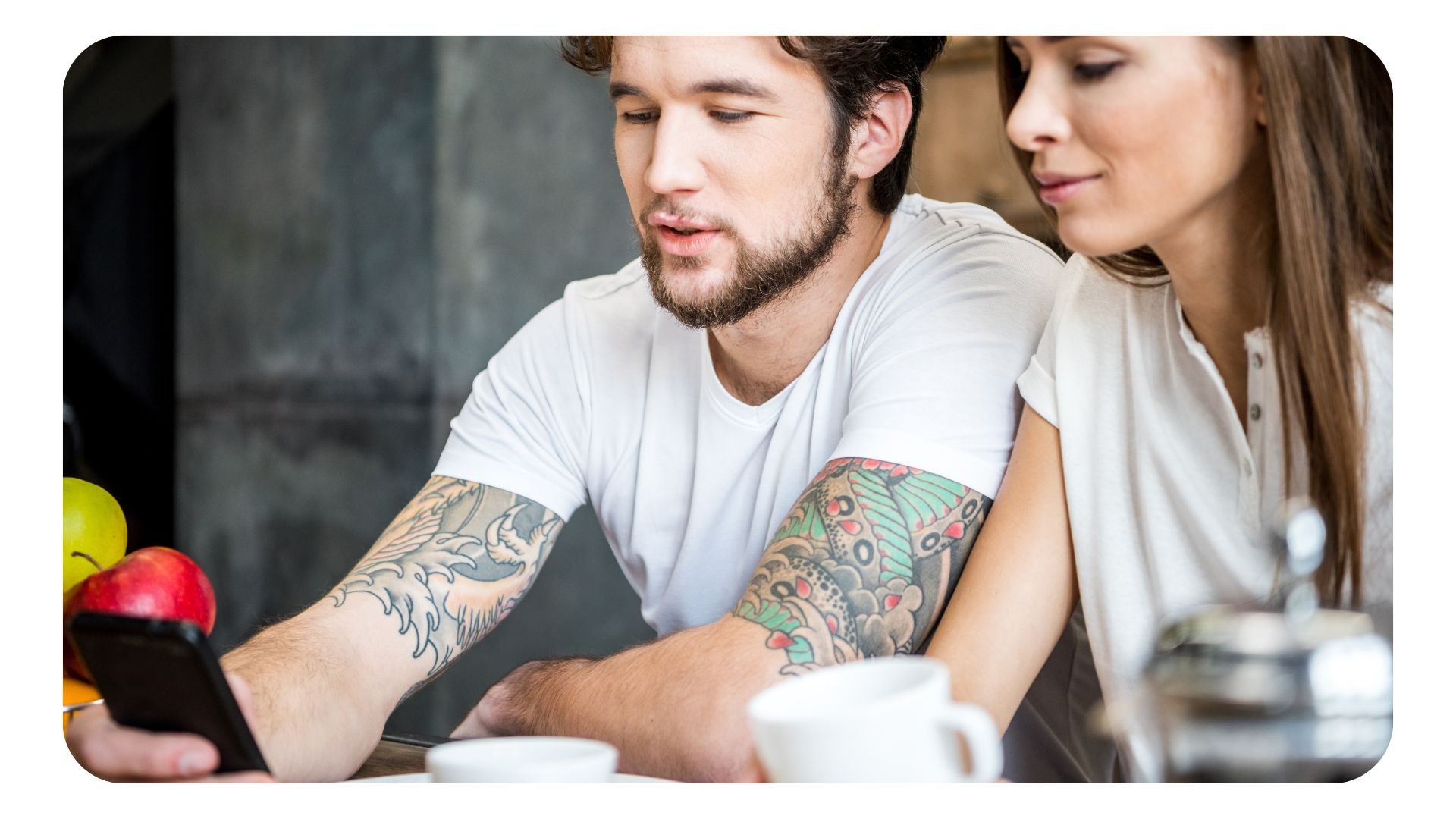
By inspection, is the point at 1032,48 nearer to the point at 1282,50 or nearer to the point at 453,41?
the point at 1282,50

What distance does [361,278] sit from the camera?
1.25 metres

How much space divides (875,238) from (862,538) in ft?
0.98

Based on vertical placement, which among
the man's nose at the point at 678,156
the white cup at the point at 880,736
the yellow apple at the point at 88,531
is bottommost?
the white cup at the point at 880,736

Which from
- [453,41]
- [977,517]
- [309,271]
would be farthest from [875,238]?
[309,271]

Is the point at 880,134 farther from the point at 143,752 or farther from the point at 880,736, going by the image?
the point at 143,752

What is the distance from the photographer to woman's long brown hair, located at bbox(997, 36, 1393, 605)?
2.86ft

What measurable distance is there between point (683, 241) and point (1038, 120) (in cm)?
31

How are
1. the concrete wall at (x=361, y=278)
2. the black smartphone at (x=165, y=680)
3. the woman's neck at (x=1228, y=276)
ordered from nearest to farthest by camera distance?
the black smartphone at (x=165, y=680), the woman's neck at (x=1228, y=276), the concrete wall at (x=361, y=278)

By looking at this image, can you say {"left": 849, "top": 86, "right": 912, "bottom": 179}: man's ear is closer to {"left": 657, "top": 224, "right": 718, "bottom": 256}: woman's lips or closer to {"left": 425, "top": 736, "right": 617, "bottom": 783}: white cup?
{"left": 657, "top": 224, "right": 718, "bottom": 256}: woman's lips

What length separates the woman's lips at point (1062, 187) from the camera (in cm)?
90

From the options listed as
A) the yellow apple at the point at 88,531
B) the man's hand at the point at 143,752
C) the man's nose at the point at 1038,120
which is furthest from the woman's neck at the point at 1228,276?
the yellow apple at the point at 88,531

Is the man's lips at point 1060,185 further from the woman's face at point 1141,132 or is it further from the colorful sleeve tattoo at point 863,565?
the colorful sleeve tattoo at point 863,565

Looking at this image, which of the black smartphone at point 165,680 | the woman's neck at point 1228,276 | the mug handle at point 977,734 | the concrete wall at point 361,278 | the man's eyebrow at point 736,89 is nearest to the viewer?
the mug handle at point 977,734

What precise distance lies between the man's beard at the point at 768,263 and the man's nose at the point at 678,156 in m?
0.05
